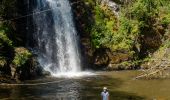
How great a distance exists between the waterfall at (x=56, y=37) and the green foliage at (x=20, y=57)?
5446 mm

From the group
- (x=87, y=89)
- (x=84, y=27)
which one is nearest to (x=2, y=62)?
(x=87, y=89)

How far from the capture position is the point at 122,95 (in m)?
31.3

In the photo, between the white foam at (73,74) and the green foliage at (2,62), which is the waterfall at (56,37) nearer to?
the white foam at (73,74)

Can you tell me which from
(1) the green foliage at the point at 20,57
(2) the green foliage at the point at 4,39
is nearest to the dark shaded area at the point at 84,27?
Answer: (1) the green foliage at the point at 20,57

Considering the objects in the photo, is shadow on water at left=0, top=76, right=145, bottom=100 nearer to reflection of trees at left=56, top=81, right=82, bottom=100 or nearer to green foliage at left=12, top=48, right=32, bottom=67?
reflection of trees at left=56, top=81, right=82, bottom=100

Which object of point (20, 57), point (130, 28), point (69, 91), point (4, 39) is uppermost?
point (130, 28)

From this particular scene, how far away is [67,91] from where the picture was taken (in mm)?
32156

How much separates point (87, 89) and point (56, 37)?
1255cm

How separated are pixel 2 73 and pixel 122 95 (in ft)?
31.5

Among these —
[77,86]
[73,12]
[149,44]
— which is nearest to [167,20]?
[149,44]

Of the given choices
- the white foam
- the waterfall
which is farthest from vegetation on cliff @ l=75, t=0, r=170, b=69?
the white foam

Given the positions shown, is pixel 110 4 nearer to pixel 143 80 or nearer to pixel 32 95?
pixel 143 80

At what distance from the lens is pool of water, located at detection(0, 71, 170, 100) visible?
30.3m

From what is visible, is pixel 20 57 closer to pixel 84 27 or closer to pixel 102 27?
pixel 84 27
